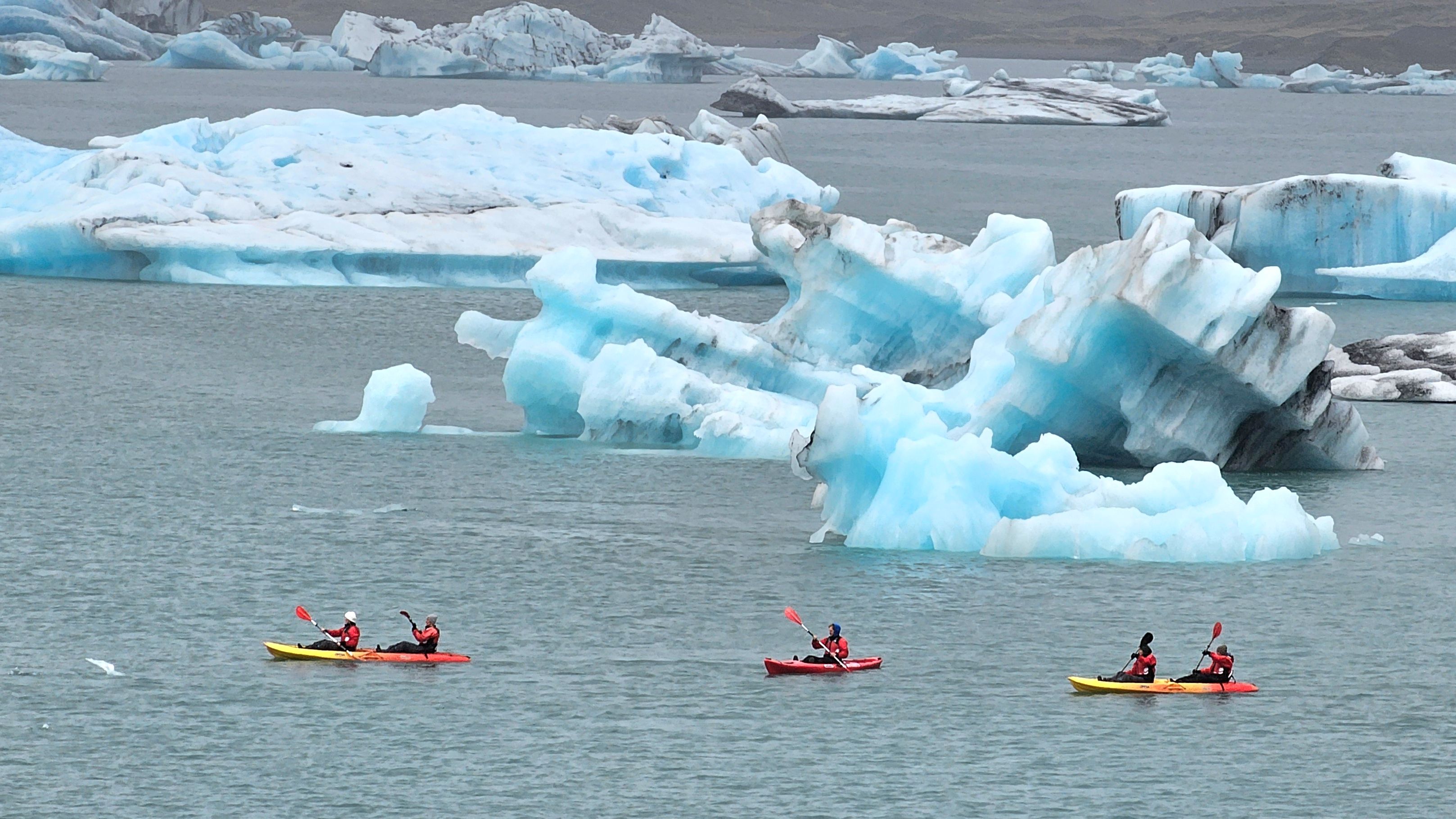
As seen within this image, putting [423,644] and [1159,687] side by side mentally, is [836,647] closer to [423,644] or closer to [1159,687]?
[1159,687]

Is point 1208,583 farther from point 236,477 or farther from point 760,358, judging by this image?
point 236,477

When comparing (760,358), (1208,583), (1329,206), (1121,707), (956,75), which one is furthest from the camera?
(956,75)

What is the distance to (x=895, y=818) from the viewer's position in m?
15.1

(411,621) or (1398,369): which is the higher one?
(1398,369)

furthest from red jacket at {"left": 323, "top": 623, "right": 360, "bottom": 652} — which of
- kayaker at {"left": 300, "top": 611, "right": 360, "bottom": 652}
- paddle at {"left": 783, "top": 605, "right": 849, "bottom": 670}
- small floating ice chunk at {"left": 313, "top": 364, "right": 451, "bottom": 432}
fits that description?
small floating ice chunk at {"left": 313, "top": 364, "right": 451, "bottom": 432}

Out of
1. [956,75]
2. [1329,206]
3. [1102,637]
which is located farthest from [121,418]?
[956,75]

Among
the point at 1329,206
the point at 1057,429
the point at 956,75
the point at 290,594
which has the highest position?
the point at 956,75

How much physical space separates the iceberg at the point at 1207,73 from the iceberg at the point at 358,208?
83034 millimetres

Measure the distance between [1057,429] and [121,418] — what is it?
517 inches

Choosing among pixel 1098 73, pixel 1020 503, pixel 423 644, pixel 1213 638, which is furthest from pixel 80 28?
pixel 1213 638

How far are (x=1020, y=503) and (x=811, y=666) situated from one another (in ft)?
17.9

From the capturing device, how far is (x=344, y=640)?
18.5 m

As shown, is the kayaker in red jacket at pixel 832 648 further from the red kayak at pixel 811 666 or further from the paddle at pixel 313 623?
the paddle at pixel 313 623

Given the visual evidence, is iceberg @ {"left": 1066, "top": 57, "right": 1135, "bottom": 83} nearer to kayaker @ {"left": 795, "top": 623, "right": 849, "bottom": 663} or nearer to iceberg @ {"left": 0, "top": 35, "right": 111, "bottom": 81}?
iceberg @ {"left": 0, "top": 35, "right": 111, "bottom": 81}
